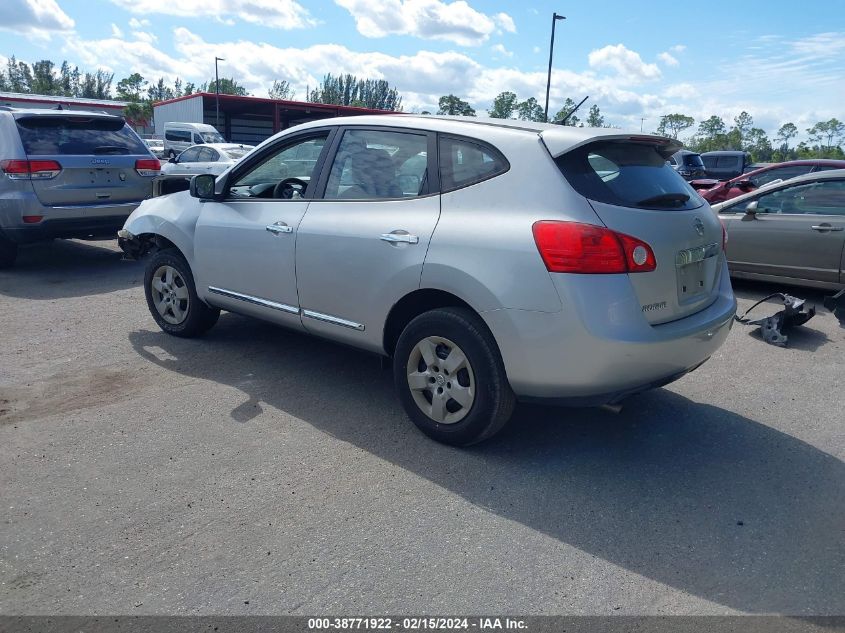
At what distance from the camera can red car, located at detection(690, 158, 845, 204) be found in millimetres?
11555

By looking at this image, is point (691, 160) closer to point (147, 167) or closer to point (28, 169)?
point (147, 167)

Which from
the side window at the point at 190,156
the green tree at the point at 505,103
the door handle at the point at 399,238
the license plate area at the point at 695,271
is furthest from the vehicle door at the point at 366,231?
the green tree at the point at 505,103

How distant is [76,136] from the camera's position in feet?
28.2

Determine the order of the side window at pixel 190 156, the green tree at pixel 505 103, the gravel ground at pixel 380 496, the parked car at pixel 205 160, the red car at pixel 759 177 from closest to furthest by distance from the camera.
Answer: the gravel ground at pixel 380 496 < the red car at pixel 759 177 < the parked car at pixel 205 160 < the side window at pixel 190 156 < the green tree at pixel 505 103

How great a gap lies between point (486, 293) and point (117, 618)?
213 centimetres

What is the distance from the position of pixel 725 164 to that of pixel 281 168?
2644 centimetres

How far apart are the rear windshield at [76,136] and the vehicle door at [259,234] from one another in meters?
4.21

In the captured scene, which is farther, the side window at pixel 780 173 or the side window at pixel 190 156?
the side window at pixel 190 156

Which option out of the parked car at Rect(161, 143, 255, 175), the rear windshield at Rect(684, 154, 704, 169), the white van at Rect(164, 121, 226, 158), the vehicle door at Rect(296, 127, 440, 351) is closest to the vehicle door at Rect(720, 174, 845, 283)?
the vehicle door at Rect(296, 127, 440, 351)

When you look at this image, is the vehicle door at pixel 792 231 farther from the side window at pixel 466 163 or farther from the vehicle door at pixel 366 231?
the vehicle door at pixel 366 231

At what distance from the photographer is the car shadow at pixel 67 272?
7.78 metres

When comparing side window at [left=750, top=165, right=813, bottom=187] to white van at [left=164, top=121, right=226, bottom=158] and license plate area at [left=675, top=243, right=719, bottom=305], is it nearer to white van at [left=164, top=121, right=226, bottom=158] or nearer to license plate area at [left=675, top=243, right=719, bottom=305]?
license plate area at [left=675, top=243, right=719, bottom=305]

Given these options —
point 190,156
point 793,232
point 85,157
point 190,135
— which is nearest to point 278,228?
point 85,157

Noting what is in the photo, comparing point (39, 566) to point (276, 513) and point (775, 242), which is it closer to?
point (276, 513)
